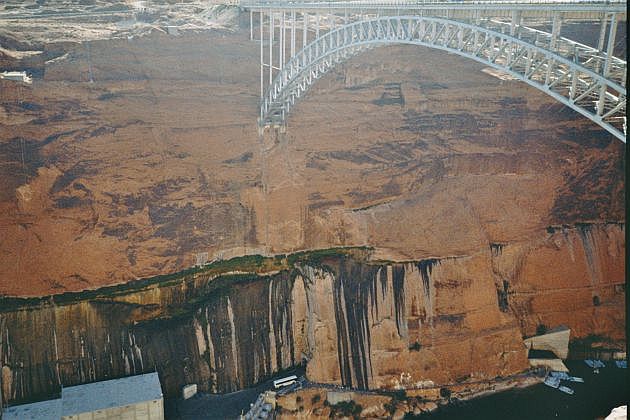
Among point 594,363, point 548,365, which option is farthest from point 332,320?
point 594,363

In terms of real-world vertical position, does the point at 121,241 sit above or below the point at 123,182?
below

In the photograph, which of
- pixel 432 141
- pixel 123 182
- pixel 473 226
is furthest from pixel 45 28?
pixel 473 226

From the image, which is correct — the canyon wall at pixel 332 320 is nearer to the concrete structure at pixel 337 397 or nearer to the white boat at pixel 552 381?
the concrete structure at pixel 337 397

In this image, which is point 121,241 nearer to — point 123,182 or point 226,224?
point 123,182

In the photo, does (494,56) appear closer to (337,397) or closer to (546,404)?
(337,397)

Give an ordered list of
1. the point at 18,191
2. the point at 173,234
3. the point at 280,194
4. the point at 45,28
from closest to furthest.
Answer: the point at 18,191
the point at 173,234
the point at 280,194
the point at 45,28

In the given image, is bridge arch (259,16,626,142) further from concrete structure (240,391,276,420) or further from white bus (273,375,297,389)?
concrete structure (240,391,276,420)

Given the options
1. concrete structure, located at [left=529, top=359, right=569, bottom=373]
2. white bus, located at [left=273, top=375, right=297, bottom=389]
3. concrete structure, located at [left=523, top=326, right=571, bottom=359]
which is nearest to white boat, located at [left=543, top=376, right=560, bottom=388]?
concrete structure, located at [left=529, top=359, right=569, bottom=373]
